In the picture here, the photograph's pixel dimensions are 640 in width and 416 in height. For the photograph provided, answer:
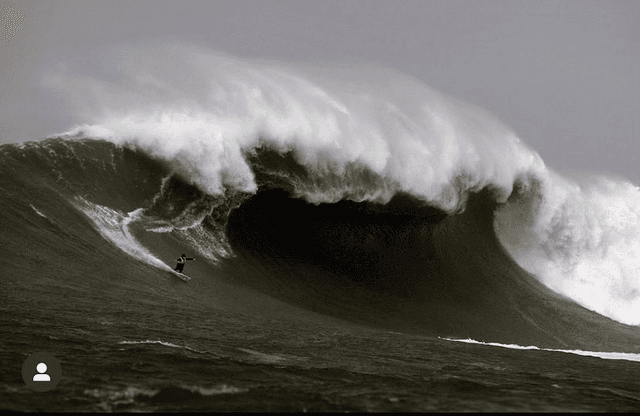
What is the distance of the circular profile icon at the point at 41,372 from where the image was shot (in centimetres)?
393

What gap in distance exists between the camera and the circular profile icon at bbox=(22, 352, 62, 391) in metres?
3.93

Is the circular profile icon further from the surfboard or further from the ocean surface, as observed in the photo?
the surfboard

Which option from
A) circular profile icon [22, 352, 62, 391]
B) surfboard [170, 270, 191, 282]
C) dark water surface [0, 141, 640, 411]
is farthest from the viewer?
surfboard [170, 270, 191, 282]

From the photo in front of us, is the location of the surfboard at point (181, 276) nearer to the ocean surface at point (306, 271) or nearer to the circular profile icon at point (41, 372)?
the ocean surface at point (306, 271)

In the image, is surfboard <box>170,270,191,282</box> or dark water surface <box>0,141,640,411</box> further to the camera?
surfboard <box>170,270,191,282</box>

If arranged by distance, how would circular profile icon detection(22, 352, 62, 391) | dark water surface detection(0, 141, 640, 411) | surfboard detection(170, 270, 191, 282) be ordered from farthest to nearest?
surfboard detection(170, 270, 191, 282) < dark water surface detection(0, 141, 640, 411) < circular profile icon detection(22, 352, 62, 391)

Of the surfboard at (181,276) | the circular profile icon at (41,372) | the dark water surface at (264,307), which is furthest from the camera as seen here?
the surfboard at (181,276)

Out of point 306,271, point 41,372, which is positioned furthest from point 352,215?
point 41,372

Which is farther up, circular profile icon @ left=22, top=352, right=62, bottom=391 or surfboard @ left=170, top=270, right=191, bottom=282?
surfboard @ left=170, top=270, right=191, bottom=282

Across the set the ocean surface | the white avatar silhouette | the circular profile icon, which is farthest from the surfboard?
the white avatar silhouette

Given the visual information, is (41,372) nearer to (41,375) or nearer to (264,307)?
(41,375)

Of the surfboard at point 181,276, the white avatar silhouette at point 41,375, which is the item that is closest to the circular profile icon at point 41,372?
the white avatar silhouette at point 41,375

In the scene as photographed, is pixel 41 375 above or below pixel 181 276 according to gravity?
below

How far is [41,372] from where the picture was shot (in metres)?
4.17
